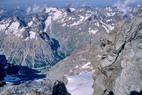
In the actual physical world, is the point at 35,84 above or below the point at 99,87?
above

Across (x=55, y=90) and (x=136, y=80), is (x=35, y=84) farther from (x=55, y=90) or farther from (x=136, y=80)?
(x=136, y=80)

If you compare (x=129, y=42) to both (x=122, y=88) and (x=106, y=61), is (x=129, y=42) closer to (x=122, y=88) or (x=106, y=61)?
(x=122, y=88)

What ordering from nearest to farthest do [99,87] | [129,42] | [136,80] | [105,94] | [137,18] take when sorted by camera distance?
[136,80] < [129,42] < [137,18] < [105,94] < [99,87]

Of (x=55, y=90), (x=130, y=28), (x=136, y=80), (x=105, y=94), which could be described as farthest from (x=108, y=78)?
(x=55, y=90)

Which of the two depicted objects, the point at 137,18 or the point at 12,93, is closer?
the point at 12,93

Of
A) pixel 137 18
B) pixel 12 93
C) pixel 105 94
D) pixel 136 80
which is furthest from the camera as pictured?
pixel 105 94

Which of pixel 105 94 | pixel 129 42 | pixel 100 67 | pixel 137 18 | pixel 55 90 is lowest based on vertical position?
pixel 105 94

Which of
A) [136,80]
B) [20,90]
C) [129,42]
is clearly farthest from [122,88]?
[20,90]
